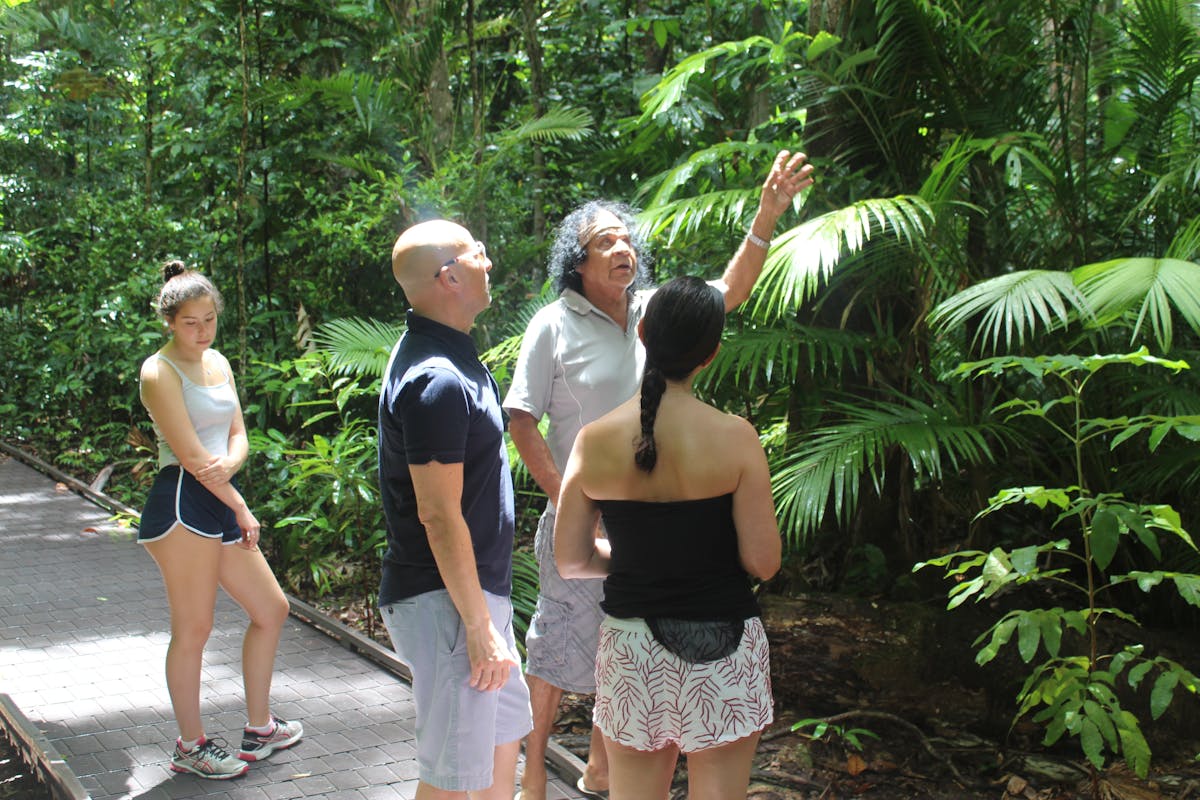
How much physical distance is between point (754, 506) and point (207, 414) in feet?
7.52

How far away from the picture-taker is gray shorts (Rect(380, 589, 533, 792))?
2.64 m

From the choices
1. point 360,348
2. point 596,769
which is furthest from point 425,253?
point 360,348

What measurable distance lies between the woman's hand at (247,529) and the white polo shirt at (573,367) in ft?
3.83

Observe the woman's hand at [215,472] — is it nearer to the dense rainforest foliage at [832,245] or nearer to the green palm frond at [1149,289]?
the dense rainforest foliage at [832,245]

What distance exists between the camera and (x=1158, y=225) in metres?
4.70

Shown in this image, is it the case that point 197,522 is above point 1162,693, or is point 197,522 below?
above

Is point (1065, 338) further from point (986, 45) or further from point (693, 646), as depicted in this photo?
point (693, 646)

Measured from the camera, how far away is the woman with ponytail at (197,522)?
12.7 feet

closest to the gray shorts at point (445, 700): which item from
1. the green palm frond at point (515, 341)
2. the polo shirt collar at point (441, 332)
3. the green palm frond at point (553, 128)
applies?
the polo shirt collar at point (441, 332)

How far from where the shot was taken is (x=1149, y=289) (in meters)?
3.49

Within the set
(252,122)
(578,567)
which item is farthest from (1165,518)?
(252,122)

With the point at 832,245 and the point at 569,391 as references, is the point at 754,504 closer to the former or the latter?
the point at 569,391

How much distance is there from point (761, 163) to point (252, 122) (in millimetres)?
4345

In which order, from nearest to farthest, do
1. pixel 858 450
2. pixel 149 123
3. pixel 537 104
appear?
pixel 858 450, pixel 537 104, pixel 149 123
